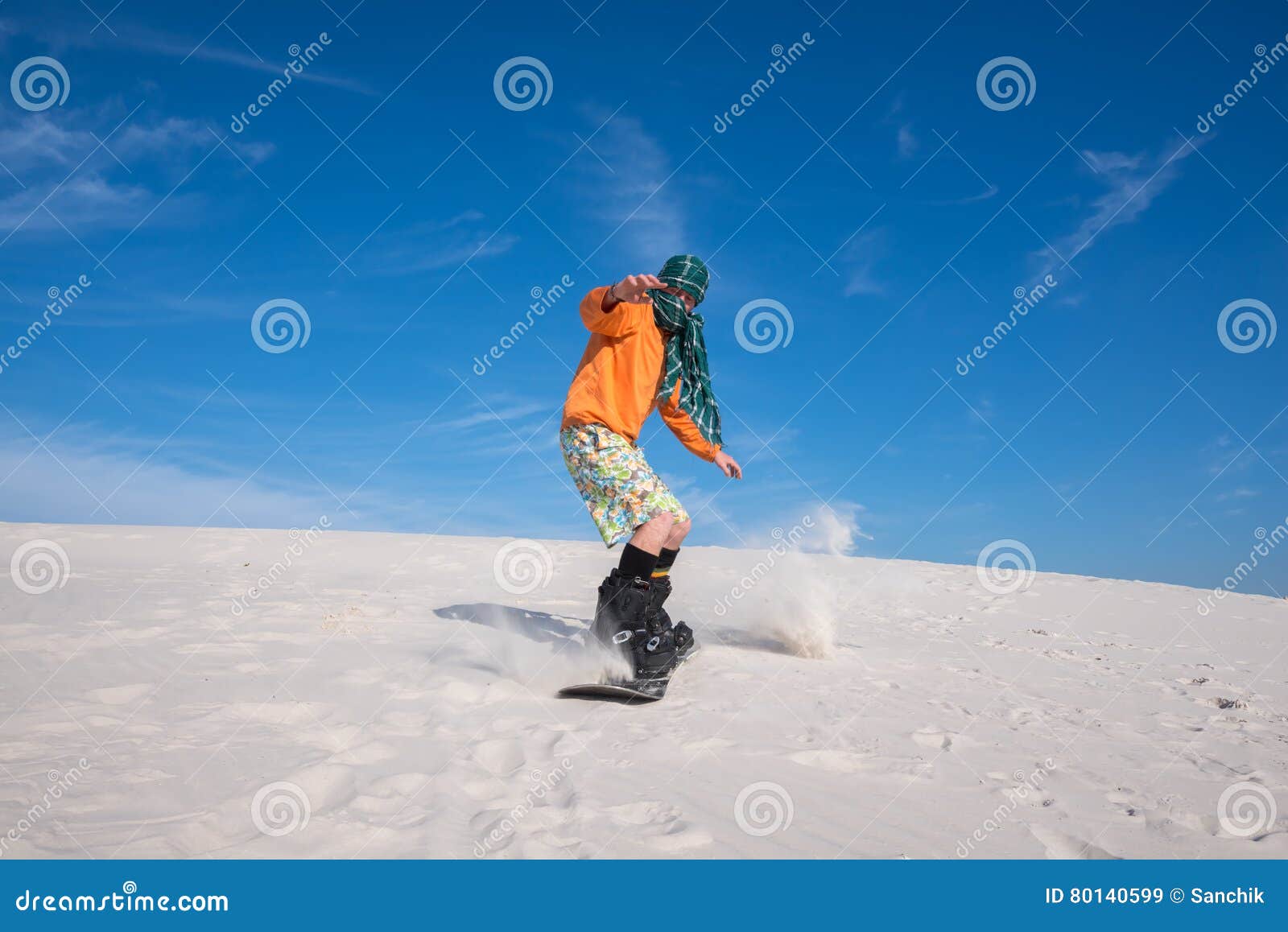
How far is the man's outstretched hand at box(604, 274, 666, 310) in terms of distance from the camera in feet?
13.0

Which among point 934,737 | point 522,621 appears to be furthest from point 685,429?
point 934,737

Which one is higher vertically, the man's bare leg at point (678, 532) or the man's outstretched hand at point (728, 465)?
the man's outstretched hand at point (728, 465)

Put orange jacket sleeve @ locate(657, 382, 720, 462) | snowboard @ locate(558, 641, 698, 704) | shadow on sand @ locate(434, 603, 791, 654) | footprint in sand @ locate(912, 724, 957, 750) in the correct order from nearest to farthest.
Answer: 1. footprint in sand @ locate(912, 724, 957, 750)
2. snowboard @ locate(558, 641, 698, 704)
3. orange jacket sleeve @ locate(657, 382, 720, 462)
4. shadow on sand @ locate(434, 603, 791, 654)

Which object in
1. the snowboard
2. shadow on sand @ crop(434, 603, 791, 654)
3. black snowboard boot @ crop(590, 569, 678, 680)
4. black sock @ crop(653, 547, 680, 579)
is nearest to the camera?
the snowboard

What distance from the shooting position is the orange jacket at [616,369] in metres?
4.27

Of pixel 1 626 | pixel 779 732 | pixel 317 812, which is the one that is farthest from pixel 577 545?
pixel 317 812

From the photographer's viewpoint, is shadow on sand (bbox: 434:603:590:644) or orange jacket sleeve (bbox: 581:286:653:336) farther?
shadow on sand (bbox: 434:603:590:644)

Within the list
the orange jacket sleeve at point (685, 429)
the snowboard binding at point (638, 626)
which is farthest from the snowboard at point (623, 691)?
the orange jacket sleeve at point (685, 429)

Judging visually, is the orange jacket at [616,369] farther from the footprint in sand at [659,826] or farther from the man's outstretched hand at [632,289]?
the footprint in sand at [659,826]

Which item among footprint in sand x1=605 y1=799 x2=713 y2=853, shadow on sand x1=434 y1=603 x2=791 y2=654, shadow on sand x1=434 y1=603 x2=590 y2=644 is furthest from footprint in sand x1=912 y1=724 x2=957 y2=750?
shadow on sand x1=434 y1=603 x2=590 y2=644

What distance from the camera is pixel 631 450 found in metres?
4.33

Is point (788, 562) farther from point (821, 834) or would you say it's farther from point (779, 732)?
point (821, 834)

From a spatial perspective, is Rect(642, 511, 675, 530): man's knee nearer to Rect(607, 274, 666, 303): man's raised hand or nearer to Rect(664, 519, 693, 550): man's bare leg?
Rect(664, 519, 693, 550): man's bare leg

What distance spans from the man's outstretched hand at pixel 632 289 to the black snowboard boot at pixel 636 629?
5.01 ft
